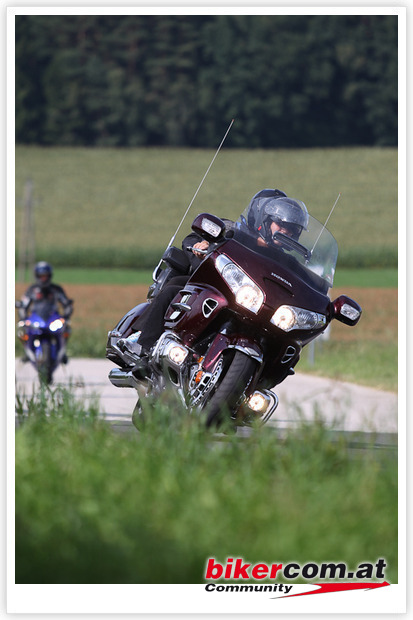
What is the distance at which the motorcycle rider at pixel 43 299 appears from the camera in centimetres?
1453

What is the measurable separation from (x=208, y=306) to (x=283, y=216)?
0.83 m

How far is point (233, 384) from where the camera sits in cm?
705

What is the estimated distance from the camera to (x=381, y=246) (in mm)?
59688

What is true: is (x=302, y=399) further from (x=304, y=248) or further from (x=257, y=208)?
(x=257, y=208)

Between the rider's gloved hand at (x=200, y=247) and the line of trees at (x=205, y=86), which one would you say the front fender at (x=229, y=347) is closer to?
the rider's gloved hand at (x=200, y=247)

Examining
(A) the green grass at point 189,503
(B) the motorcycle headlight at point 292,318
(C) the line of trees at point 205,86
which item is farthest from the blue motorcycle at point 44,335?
(C) the line of trees at point 205,86

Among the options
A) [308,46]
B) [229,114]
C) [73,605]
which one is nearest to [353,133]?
[229,114]

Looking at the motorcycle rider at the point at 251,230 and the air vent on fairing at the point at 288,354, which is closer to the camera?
the air vent on fairing at the point at 288,354

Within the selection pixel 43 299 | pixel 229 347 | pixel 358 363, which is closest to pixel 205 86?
pixel 358 363

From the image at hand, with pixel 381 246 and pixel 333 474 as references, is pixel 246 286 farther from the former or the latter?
pixel 381 246

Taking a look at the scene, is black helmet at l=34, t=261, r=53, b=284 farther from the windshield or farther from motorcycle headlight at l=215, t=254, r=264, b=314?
motorcycle headlight at l=215, t=254, r=264, b=314

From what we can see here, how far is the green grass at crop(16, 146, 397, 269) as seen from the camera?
6062cm

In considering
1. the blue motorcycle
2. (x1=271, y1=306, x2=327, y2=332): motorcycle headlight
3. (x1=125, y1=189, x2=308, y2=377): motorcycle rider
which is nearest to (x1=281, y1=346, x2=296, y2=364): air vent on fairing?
(x1=271, y1=306, x2=327, y2=332): motorcycle headlight

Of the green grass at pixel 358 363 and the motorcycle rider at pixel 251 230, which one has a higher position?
the motorcycle rider at pixel 251 230
